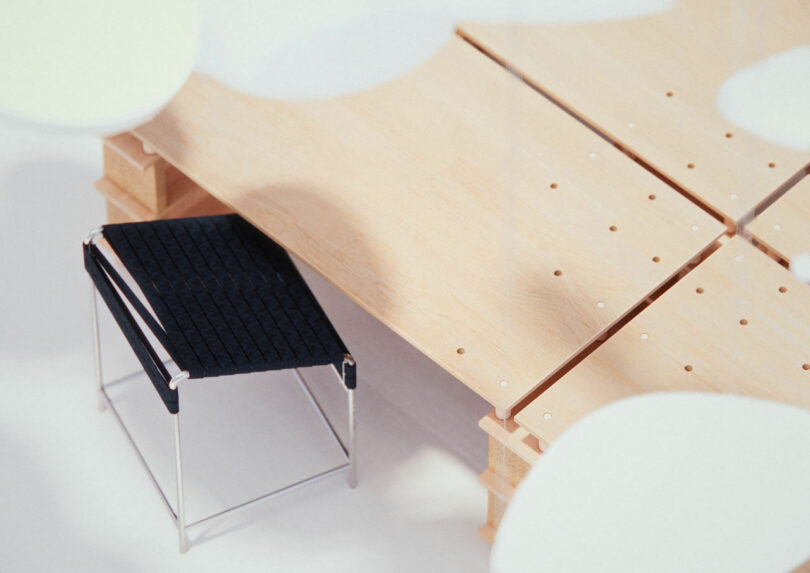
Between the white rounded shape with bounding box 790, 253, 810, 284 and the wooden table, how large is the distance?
0.6 inches

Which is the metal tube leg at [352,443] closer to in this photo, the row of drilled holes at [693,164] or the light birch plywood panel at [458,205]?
the light birch plywood panel at [458,205]

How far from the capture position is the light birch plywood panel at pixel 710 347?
1.57 metres

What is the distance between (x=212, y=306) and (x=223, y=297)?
0.03 m

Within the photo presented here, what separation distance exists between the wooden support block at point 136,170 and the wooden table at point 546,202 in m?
0.01

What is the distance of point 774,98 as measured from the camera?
1.83 meters

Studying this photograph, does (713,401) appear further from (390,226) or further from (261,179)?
(261,179)

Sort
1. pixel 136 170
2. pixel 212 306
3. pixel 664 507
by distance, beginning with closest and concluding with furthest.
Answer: pixel 664 507
pixel 212 306
pixel 136 170

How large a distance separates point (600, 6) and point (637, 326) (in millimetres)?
639

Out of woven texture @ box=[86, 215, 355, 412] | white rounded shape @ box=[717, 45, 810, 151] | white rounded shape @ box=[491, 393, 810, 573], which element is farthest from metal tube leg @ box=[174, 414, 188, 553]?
white rounded shape @ box=[717, 45, 810, 151]

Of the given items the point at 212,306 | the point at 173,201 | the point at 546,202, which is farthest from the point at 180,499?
the point at 546,202

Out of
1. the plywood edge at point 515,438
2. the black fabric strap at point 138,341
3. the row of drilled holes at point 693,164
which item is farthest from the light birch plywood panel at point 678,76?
the black fabric strap at point 138,341

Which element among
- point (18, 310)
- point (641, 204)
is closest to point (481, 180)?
point (641, 204)

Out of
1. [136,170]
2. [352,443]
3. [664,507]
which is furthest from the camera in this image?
[136,170]

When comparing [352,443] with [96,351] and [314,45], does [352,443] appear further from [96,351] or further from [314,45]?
[314,45]
